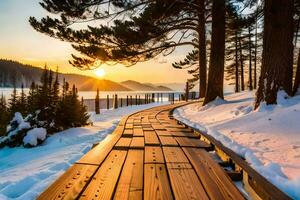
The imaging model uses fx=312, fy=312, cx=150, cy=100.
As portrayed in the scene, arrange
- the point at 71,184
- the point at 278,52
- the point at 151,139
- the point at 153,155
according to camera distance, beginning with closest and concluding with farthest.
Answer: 1. the point at 71,184
2. the point at 153,155
3. the point at 151,139
4. the point at 278,52

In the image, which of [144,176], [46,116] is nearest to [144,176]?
[144,176]

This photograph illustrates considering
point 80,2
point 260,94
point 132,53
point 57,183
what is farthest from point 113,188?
point 132,53

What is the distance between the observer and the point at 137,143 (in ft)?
16.7

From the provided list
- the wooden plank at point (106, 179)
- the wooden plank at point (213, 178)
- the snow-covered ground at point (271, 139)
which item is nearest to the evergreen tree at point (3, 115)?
the snow-covered ground at point (271, 139)

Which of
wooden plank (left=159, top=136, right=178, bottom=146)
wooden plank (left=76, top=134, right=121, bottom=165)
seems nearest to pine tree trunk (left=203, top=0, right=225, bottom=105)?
wooden plank (left=159, top=136, right=178, bottom=146)

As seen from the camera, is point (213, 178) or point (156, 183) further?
point (213, 178)

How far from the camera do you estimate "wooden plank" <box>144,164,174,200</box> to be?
264cm

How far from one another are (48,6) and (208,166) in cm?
1138

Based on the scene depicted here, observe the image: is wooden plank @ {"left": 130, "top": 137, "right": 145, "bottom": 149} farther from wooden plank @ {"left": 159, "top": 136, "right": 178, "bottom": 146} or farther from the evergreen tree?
the evergreen tree

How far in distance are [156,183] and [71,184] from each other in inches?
31.1

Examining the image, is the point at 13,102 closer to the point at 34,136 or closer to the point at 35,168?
the point at 34,136

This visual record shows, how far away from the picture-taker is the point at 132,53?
16.5m

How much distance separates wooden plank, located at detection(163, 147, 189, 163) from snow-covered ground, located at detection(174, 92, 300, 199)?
834 millimetres

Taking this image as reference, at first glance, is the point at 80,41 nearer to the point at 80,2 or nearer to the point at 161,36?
the point at 80,2
